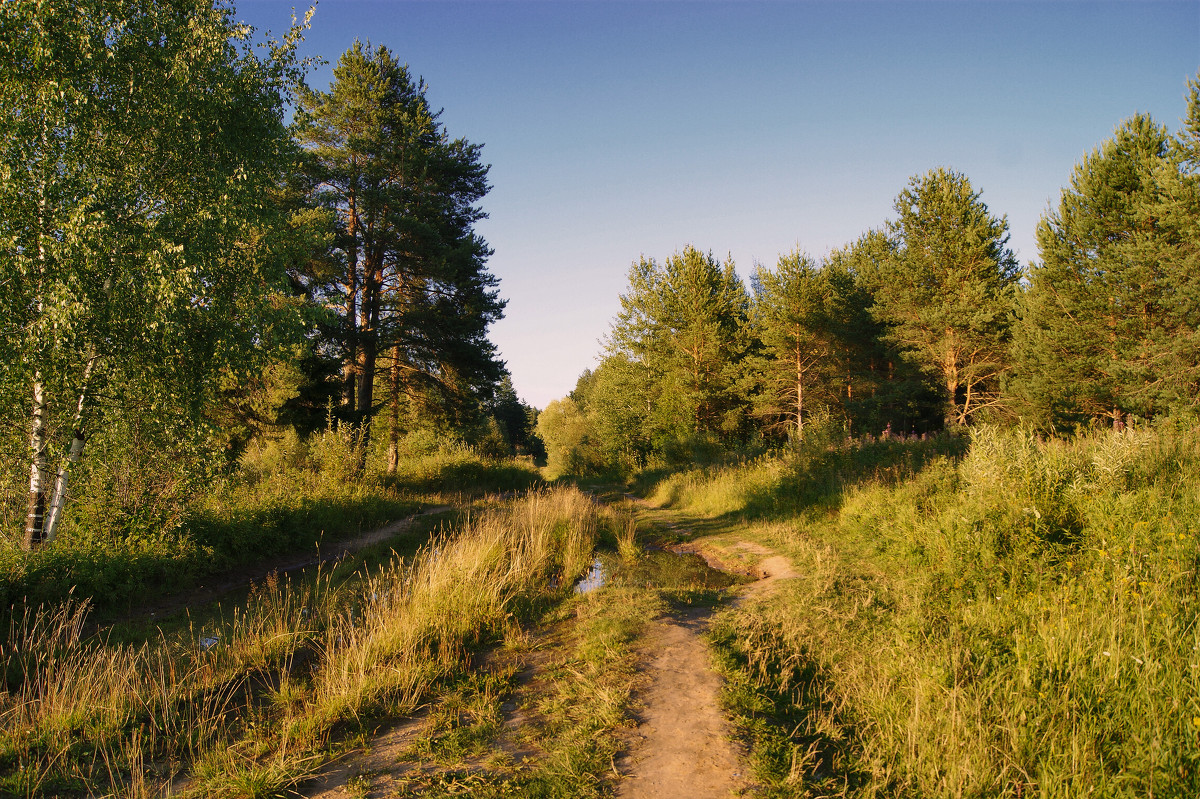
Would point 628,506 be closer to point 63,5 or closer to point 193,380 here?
point 193,380

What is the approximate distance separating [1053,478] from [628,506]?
1211 centimetres

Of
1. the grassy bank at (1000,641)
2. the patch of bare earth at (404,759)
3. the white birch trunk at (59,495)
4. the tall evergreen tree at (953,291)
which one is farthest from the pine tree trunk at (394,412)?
the tall evergreen tree at (953,291)

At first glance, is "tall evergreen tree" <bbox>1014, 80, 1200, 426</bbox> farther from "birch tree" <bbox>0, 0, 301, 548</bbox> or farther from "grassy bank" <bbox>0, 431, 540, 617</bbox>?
"birch tree" <bbox>0, 0, 301, 548</bbox>

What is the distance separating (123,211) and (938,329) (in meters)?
26.5

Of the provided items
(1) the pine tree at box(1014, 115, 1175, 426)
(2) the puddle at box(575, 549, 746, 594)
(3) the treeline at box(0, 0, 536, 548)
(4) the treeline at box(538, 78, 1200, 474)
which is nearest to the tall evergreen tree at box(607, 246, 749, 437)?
(4) the treeline at box(538, 78, 1200, 474)

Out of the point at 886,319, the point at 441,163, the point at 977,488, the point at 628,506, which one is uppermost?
the point at 441,163

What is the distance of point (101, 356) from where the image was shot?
7.10 metres

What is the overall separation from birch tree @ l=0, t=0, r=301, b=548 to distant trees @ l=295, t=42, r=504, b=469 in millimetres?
7496

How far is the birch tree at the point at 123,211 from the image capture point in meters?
6.53

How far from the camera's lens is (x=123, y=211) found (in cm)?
749

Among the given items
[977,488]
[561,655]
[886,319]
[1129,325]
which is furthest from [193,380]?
[886,319]

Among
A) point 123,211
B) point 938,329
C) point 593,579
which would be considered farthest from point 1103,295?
point 123,211

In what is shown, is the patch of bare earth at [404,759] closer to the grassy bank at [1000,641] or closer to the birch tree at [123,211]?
the grassy bank at [1000,641]

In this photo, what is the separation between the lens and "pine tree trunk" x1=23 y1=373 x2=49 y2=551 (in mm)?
7052
